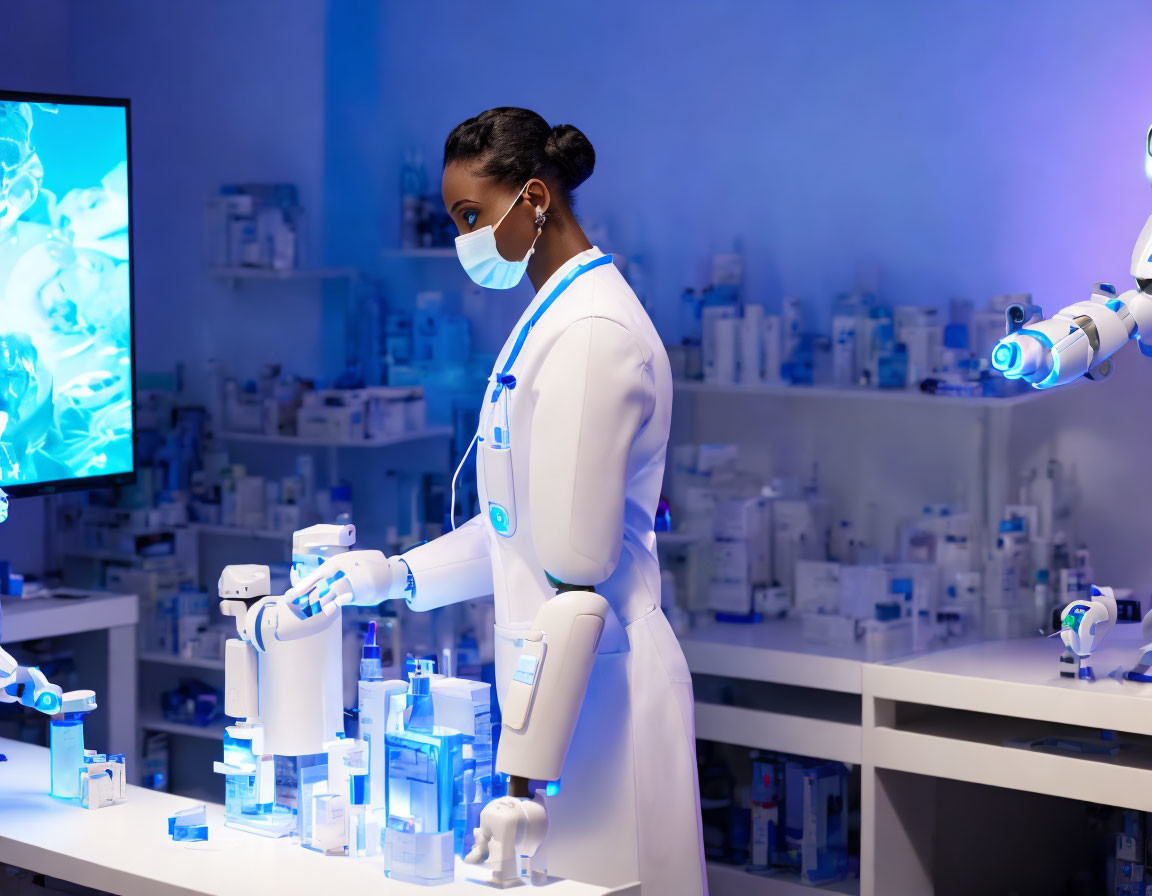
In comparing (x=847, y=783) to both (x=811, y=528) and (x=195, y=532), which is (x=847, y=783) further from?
(x=195, y=532)

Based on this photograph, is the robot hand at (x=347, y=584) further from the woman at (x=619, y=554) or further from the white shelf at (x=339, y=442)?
the white shelf at (x=339, y=442)

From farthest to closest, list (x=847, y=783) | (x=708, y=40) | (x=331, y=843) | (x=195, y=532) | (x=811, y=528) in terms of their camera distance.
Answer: (x=195, y=532) < (x=708, y=40) < (x=811, y=528) < (x=847, y=783) < (x=331, y=843)

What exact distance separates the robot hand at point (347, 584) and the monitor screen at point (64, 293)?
1.72 meters

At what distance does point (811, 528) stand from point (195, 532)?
6.90 ft

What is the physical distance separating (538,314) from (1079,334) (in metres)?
1.00

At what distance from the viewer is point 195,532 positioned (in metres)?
5.13

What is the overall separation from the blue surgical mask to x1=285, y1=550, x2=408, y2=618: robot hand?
479 millimetres

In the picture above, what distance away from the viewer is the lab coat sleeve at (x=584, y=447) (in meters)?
2.21

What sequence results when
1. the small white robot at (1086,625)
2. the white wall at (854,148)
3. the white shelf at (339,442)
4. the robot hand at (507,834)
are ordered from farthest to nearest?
the white shelf at (339,442), the white wall at (854,148), the small white robot at (1086,625), the robot hand at (507,834)

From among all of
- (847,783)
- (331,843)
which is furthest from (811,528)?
(331,843)

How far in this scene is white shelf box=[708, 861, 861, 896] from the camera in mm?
3773

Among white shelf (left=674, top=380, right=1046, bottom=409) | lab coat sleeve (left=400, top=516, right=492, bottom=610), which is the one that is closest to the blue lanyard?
lab coat sleeve (left=400, top=516, right=492, bottom=610)

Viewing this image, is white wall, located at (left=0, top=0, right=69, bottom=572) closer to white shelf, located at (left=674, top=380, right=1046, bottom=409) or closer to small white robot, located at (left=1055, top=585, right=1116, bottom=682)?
white shelf, located at (left=674, top=380, right=1046, bottom=409)

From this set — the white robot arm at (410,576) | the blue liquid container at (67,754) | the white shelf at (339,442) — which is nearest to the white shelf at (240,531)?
the white shelf at (339,442)
